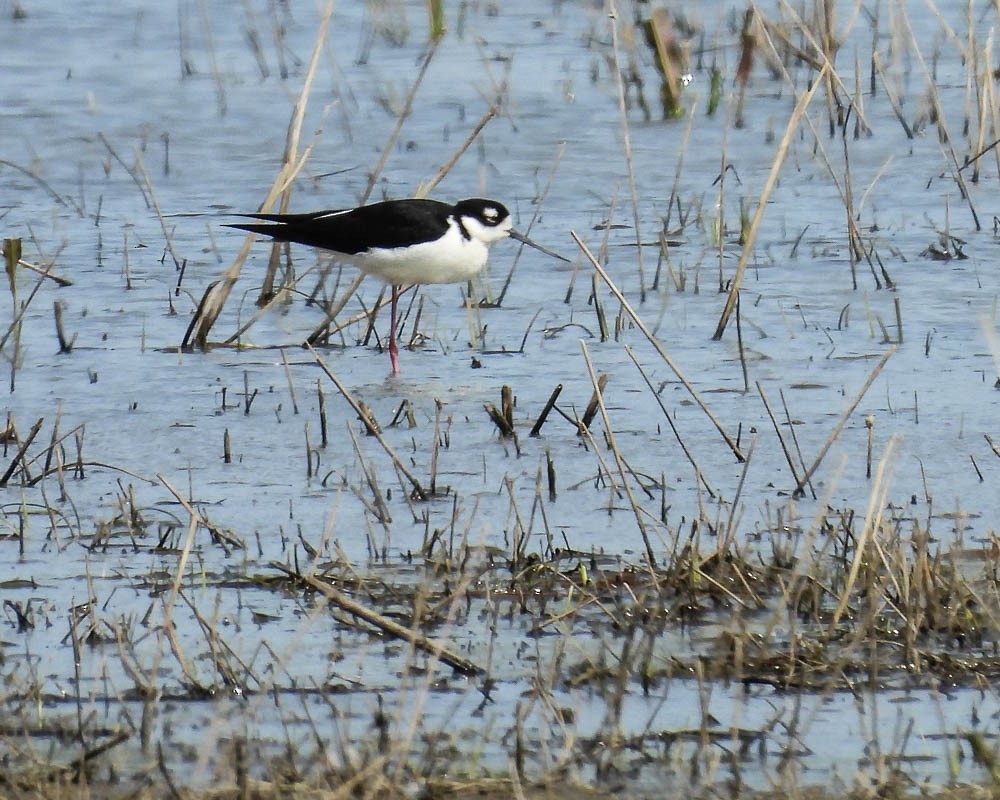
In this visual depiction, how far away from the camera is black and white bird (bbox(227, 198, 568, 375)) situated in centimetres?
712

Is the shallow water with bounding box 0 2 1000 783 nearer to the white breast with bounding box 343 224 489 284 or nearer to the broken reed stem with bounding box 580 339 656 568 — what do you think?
the broken reed stem with bounding box 580 339 656 568

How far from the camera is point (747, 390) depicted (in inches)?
241

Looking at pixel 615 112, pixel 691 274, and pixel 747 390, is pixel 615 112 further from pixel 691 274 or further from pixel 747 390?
pixel 747 390

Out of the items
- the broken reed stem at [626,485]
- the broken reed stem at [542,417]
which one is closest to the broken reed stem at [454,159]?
the broken reed stem at [542,417]

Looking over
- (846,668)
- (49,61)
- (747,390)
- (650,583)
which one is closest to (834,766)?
(846,668)

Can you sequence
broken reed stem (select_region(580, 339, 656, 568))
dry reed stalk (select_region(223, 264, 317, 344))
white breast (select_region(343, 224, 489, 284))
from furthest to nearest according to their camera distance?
white breast (select_region(343, 224, 489, 284)) < dry reed stalk (select_region(223, 264, 317, 344)) < broken reed stem (select_region(580, 339, 656, 568))

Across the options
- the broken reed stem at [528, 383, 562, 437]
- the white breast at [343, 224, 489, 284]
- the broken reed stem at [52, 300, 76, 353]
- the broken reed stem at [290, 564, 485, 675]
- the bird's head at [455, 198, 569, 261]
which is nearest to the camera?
the broken reed stem at [290, 564, 485, 675]

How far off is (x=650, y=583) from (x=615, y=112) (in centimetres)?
770

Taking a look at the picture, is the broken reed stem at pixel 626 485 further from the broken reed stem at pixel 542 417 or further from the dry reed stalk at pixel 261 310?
the dry reed stalk at pixel 261 310

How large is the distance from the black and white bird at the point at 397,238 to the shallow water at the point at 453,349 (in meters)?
0.26

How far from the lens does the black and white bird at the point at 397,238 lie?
7121 millimetres

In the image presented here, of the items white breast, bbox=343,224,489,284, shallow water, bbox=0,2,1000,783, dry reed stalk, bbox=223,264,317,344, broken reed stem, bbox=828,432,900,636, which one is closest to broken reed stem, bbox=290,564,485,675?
shallow water, bbox=0,2,1000,783

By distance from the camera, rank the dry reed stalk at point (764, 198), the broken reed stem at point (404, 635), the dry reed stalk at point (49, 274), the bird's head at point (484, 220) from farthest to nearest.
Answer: the bird's head at point (484, 220) < the dry reed stalk at point (49, 274) < the dry reed stalk at point (764, 198) < the broken reed stem at point (404, 635)

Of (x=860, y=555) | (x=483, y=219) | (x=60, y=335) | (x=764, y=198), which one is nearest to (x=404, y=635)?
(x=860, y=555)
